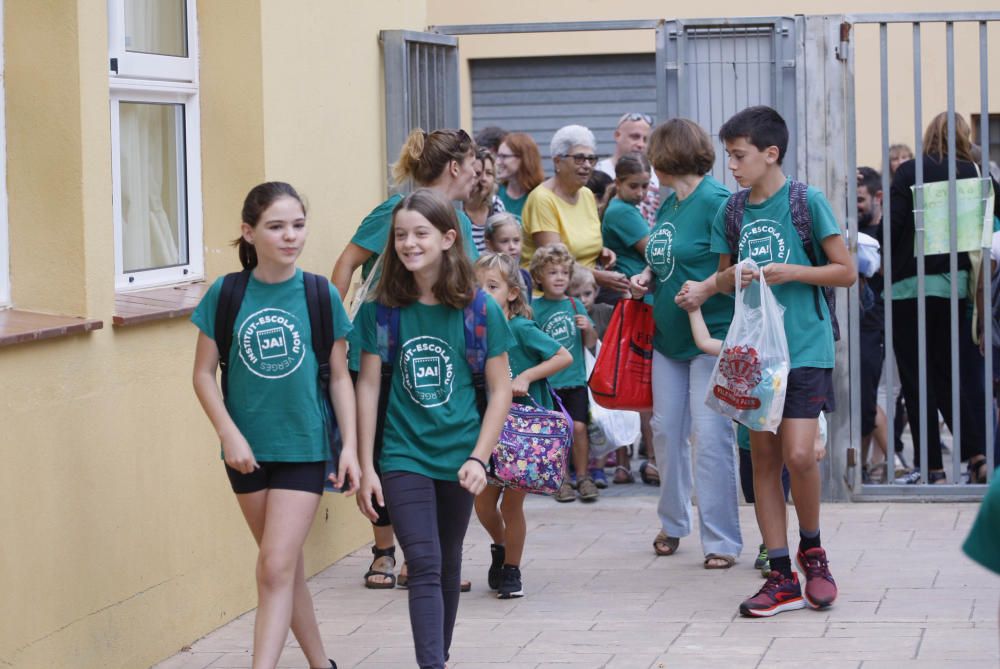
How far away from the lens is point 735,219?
240 inches

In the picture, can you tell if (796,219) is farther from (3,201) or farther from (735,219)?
(3,201)

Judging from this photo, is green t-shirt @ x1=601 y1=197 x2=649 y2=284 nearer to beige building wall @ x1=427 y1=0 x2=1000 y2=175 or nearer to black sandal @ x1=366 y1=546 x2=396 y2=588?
black sandal @ x1=366 y1=546 x2=396 y2=588

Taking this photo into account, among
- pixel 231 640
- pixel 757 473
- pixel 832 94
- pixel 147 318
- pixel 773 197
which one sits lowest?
pixel 231 640

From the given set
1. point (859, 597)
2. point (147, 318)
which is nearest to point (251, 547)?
point (147, 318)

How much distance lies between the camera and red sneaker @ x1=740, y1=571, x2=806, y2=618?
5.91 metres

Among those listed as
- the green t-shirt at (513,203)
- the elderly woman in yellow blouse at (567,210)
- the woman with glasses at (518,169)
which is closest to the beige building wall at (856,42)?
the woman with glasses at (518,169)

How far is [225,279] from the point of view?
468 centimetres

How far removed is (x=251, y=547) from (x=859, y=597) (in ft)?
7.84

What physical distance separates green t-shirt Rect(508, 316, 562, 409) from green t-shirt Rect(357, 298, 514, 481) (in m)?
1.43

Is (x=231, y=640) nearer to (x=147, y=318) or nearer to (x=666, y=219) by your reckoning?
(x=147, y=318)

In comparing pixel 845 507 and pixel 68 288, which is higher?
pixel 68 288

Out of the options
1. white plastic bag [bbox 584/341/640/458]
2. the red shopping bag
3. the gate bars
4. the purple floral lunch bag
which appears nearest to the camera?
the purple floral lunch bag

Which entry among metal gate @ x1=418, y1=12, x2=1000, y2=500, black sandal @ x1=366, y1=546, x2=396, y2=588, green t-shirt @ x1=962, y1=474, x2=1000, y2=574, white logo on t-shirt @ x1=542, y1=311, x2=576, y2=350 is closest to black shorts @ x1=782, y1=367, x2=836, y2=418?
black sandal @ x1=366, y1=546, x2=396, y2=588

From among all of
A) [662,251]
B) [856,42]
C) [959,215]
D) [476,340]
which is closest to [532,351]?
[662,251]
